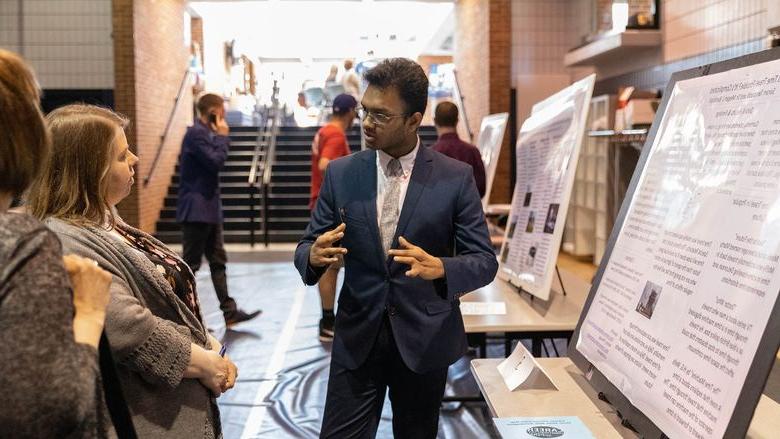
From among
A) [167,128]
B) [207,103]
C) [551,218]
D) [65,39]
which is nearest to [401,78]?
[551,218]

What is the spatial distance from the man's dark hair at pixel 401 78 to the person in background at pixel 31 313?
101 centimetres

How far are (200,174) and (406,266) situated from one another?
3.26 meters

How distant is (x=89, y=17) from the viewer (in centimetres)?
1036

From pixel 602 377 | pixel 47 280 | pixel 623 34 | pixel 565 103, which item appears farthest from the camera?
pixel 623 34

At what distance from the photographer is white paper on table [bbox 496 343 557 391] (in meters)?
1.79

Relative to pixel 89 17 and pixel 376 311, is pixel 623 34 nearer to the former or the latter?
pixel 376 311

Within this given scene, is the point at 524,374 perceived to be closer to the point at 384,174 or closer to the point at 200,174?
the point at 384,174

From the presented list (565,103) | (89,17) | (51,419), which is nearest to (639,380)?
(51,419)

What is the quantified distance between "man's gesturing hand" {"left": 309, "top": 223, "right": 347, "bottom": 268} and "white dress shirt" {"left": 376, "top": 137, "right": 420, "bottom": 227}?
0.20 metres

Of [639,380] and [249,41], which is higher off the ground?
[249,41]

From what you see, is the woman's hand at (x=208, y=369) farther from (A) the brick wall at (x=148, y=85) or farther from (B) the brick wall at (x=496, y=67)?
(A) the brick wall at (x=148, y=85)

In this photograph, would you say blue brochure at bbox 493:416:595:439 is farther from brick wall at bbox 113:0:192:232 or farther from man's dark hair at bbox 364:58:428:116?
brick wall at bbox 113:0:192:232

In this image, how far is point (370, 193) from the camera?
1946mm

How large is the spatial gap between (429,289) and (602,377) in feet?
1.61
